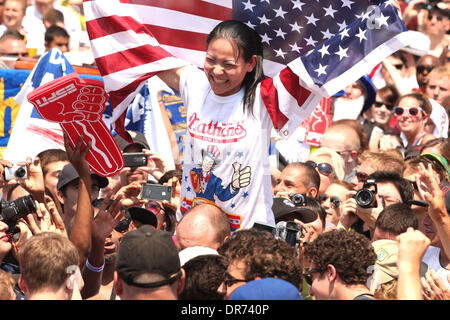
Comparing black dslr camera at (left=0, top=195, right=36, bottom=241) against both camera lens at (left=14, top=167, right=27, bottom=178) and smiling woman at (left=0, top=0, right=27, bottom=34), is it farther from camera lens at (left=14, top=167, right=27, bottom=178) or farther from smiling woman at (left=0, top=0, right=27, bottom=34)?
smiling woman at (left=0, top=0, right=27, bottom=34)

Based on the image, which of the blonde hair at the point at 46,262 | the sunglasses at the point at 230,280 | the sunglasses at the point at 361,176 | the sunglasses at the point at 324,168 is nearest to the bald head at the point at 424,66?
the sunglasses at the point at 324,168

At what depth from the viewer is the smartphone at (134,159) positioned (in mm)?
5785

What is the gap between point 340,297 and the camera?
13.0ft

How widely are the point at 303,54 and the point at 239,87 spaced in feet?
1.60

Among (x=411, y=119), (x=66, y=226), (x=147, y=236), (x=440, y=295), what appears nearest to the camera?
(x=147, y=236)

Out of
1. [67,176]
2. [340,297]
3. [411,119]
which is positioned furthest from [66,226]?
[411,119]

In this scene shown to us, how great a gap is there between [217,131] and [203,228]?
675 millimetres

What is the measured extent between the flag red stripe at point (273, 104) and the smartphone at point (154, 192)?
1092mm

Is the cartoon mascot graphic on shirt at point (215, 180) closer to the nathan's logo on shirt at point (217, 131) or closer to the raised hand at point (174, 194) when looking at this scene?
the nathan's logo on shirt at point (217, 131)

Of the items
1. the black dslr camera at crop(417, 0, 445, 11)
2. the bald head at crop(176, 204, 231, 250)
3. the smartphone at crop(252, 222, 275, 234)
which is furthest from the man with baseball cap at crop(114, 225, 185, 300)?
the black dslr camera at crop(417, 0, 445, 11)

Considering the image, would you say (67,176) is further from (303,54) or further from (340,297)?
(340,297)

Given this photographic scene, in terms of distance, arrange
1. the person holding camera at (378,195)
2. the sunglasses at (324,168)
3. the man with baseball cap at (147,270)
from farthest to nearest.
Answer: the sunglasses at (324,168)
the person holding camera at (378,195)
the man with baseball cap at (147,270)

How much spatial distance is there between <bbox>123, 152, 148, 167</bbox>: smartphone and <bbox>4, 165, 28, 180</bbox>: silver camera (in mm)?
762

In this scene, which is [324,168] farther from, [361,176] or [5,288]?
[5,288]
